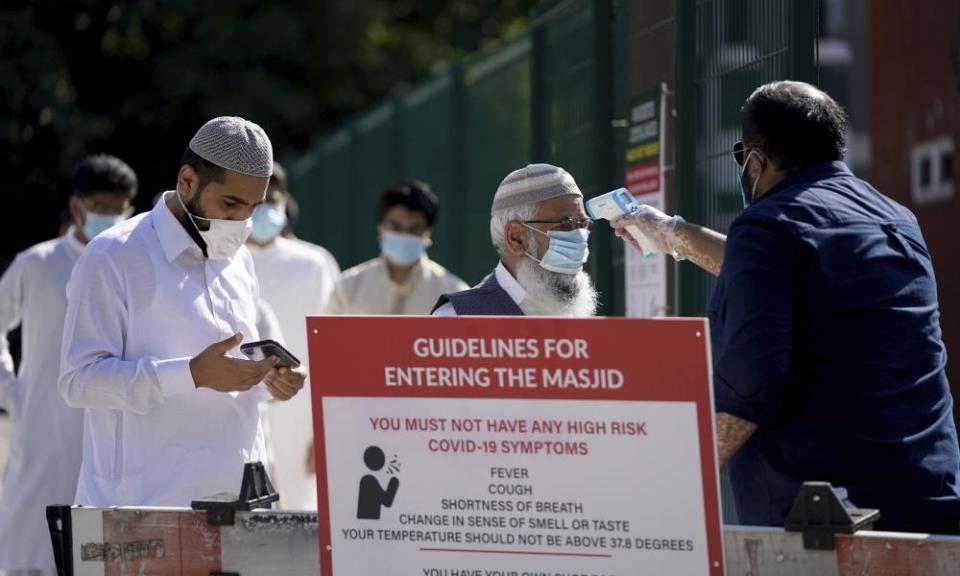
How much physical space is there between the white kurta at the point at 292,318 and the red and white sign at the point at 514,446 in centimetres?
480

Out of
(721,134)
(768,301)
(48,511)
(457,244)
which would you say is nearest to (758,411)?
(768,301)

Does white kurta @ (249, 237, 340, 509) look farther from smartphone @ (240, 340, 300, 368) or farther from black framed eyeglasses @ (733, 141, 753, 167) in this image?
black framed eyeglasses @ (733, 141, 753, 167)

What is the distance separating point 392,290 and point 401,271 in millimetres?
125

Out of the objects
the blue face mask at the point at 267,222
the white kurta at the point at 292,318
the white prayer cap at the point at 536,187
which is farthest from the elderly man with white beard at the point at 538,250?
the blue face mask at the point at 267,222

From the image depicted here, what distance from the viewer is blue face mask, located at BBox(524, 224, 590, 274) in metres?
4.29

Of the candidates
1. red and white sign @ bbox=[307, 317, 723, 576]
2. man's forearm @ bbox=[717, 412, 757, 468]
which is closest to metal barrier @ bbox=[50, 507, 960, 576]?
red and white sign @ bbox=[307, 317, 723, 576]

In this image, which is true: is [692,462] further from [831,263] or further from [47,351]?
[47,351]

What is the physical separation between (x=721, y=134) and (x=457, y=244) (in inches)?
206

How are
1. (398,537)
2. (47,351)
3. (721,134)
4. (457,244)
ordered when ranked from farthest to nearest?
(457,244) → (47,351) → (721,134) → (398,537)

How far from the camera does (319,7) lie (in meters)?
27.6

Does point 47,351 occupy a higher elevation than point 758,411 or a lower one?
higher

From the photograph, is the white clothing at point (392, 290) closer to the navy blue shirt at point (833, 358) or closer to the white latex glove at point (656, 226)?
the white latex glove at point (656, 226)

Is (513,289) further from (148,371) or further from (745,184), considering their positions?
(148,371)

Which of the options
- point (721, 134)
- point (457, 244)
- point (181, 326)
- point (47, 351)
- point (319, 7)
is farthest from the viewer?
point (319, 7)
